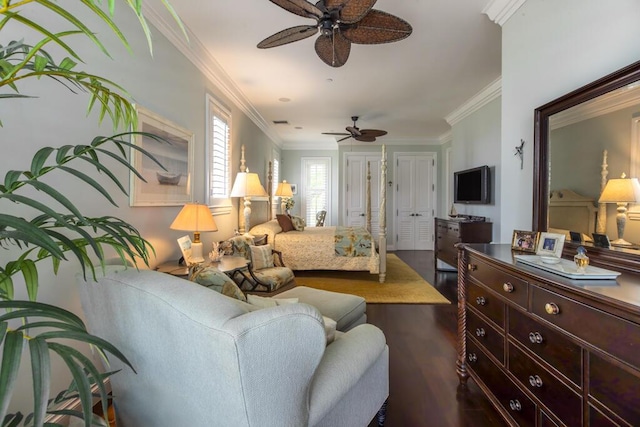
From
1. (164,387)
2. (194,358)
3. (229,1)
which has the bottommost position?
(164,387)

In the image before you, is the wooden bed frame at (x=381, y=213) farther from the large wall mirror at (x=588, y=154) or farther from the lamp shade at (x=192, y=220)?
the large wall mirror at (x=588, y=154)

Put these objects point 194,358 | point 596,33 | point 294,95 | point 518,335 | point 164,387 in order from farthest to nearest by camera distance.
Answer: point 294,95, point 596,33, point 518,335, point 164,387, point 194,358

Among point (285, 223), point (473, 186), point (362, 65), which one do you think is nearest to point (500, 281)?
point (362, 65)

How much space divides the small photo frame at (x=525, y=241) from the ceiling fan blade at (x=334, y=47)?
1.76 metres

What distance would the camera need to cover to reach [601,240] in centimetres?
141

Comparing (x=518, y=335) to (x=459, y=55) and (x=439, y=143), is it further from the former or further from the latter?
(x=439, y=143)

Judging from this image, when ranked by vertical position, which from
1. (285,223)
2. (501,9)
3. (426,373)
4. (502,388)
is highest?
(501,9)

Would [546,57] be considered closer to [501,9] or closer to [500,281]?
[501,9]

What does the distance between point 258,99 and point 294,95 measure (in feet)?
1.89

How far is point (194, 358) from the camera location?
0.89 m

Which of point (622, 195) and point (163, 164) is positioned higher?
point (163, 164)

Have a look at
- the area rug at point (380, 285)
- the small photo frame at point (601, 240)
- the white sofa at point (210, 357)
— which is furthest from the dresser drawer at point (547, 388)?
the area rug at point (380, 285)

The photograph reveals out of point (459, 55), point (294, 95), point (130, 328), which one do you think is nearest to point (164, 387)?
point (130, 328)

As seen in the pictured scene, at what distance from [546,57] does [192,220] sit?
2.59 m
